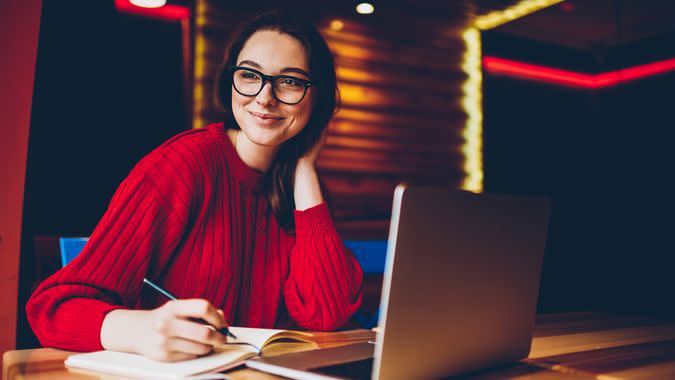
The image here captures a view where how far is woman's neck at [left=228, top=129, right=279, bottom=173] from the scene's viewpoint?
1.35 metres

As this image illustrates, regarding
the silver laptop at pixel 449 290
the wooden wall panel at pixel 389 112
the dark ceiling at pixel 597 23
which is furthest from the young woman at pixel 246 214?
the dark ceiling at pixel 597 23

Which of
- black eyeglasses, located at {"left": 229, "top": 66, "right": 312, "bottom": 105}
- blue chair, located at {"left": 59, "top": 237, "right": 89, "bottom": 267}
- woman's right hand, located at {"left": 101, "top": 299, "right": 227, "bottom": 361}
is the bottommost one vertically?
woman's right hand, located at {"left": 101, "top": 299, "right": 227, "bottom": 361}

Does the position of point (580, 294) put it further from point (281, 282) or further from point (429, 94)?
point (281, 282)

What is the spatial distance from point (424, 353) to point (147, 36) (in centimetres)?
277

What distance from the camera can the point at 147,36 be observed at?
2.96 m

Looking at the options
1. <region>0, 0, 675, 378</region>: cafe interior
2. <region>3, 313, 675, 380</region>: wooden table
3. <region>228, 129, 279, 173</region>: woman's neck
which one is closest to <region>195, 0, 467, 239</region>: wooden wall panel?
<region>0, 0, 675, 378</region>: cafe interior

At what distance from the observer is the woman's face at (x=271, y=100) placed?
1261 millimetres

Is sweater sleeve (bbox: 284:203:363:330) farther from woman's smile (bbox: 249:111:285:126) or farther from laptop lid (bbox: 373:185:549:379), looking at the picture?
laptop lid (bbox: 373:185:549:379)

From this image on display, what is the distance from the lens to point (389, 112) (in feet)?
12.5

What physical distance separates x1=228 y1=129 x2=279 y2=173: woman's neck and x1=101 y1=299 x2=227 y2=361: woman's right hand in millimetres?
626

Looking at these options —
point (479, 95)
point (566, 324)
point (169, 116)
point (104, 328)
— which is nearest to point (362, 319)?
point (566, 324)

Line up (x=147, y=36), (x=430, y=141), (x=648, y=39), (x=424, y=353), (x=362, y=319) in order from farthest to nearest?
(x=648, y=39), (x=430, y=141), (x=147, y=36), (x=362, y=319), (x=424, y=353)

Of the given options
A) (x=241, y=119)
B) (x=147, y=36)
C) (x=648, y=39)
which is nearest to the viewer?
(x=241, y=119)

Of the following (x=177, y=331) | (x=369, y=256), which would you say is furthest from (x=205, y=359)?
(x=369, y=256)
